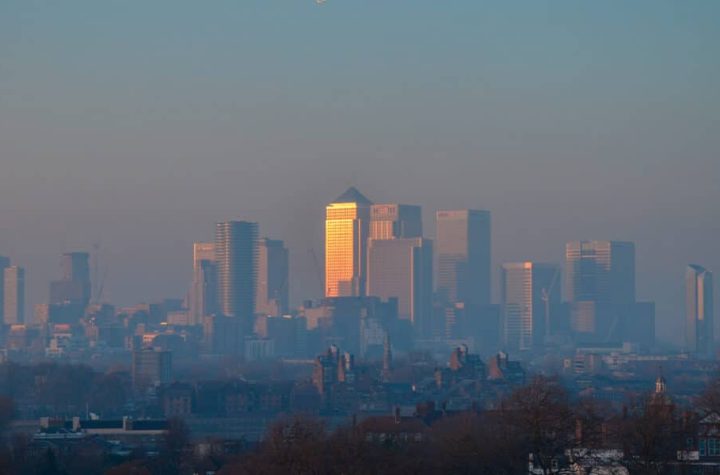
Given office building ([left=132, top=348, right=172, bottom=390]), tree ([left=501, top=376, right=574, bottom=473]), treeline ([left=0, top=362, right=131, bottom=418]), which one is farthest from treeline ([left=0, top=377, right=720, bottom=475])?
office building ([left=132, top=348, right=172, bottom=390])

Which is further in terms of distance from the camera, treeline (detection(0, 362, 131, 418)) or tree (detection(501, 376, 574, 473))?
treeline (detection(0, 362, 131, 418))

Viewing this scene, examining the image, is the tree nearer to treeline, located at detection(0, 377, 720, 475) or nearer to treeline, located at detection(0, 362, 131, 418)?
treeline, located at detection(0, 377, 720, 475)

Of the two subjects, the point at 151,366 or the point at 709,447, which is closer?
the point at 709,447

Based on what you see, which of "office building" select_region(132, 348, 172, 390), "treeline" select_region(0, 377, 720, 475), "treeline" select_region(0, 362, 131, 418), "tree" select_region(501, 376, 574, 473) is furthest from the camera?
"office building" select_region(132, 348, 172, 390)

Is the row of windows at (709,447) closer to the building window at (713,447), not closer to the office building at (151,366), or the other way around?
the building window at (713,447)

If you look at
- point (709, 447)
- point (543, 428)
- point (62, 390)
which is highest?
point (62, 390)

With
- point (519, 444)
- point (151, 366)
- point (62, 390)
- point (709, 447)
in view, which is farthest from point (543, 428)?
point (151, 366)

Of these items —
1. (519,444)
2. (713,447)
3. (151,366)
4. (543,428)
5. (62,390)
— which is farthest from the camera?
(151,366)

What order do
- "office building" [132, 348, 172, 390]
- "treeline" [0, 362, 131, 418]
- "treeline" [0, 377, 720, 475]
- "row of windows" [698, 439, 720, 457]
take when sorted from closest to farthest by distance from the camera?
1. "treeline" [0, 377, 720, 475]
2. "row of windows" [698, 439, 720, 457]
3. "treeline" [0, 362, 131, 418]
4. "office building" [132, 348, 172, 390]

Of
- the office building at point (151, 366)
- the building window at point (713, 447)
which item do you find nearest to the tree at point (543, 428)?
the building window at point (713, 447)

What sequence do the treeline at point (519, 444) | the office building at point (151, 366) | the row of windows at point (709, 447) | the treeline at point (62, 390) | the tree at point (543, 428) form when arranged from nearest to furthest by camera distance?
the tree at point (543, 428) → the treeline at point (519, 444) → the row of windows at point (709, 447) → the treeline at point (62, 390) → the office building at point (151, 366)

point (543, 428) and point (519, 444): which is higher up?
point (543, 428)

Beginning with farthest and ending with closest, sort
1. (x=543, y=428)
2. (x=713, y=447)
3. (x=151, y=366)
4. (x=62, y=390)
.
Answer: (x=151, y=366) → (x=62, y=390) → (x=713, y=447) → (x=543, y=428)

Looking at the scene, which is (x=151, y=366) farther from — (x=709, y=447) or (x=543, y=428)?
(x=543, y=428)
